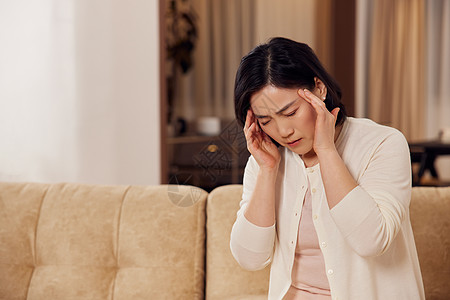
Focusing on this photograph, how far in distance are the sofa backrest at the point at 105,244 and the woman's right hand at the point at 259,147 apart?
46cm

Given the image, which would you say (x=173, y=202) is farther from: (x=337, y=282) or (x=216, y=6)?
(x=216, y=6)

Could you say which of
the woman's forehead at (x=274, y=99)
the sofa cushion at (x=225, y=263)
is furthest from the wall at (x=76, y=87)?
the woman's forehead at (x=274, y=99)

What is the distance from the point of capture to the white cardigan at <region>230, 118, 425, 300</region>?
1.22 metres

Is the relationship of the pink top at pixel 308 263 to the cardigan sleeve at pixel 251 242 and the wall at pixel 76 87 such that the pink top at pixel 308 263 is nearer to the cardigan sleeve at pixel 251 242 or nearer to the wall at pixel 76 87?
the cardigan sleeve at pixel 251 242

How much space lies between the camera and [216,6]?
5.49 meters

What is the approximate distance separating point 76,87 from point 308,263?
2009 millimetres

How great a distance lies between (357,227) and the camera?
1211 mm

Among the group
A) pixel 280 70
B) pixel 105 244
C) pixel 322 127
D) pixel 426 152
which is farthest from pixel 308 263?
pixel 426 152

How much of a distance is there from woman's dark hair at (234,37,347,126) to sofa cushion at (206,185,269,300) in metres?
0.50

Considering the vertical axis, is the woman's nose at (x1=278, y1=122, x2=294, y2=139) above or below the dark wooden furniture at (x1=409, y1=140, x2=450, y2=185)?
above

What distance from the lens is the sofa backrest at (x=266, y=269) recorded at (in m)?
1.68

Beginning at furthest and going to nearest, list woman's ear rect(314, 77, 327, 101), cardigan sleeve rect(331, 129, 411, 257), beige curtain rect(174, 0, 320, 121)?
beige curtain rect(174, 0, 320, 121)
woman's ear rect(314, 77, 327, 101)
cardigan sleeve rect(331, 129, 411, 257)

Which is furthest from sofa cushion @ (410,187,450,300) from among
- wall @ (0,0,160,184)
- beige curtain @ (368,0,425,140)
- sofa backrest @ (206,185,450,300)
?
beige curtain @ (368,0,425,140)

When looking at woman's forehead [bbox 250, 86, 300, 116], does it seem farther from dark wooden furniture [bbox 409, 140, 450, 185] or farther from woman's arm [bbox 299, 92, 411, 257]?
dark wooden furniture [bbox 409, 140, 450, 185]
